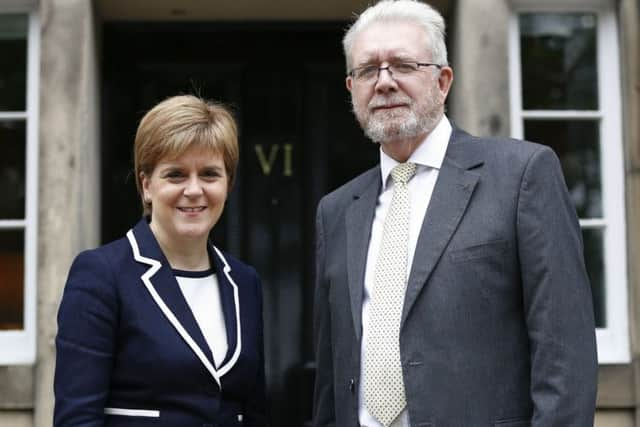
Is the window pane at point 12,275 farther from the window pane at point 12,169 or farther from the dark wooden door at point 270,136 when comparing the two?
the dark wooden door at point 270,136

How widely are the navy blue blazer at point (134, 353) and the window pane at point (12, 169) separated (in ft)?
7.42

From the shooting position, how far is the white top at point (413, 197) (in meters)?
2.97

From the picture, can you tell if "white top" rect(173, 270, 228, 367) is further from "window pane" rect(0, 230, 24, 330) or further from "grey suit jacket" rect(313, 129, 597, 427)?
"window pane" rect(0, 230, 24, 330)

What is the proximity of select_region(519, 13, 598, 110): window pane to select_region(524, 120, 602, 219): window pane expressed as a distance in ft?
0.33

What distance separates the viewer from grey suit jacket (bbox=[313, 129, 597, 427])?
2725 mm

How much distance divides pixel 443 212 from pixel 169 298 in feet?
2.79

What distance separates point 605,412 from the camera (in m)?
4.79

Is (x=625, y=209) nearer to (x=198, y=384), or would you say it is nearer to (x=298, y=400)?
(x=298, y=400)

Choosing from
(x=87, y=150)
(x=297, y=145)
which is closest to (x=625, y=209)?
(x=297, y=145)

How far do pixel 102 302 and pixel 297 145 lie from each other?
8.86 ft

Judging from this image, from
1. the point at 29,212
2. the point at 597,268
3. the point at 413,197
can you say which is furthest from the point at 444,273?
the point at 29,212

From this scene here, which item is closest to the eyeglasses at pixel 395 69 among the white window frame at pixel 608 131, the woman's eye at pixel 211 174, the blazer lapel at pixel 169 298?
the woman's eye at pixel 211 174

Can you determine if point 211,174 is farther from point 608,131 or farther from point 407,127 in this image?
point 608,131

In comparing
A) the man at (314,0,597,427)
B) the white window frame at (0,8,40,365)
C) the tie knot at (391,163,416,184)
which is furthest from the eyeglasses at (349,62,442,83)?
the white window frame at (0,8,40,365)
